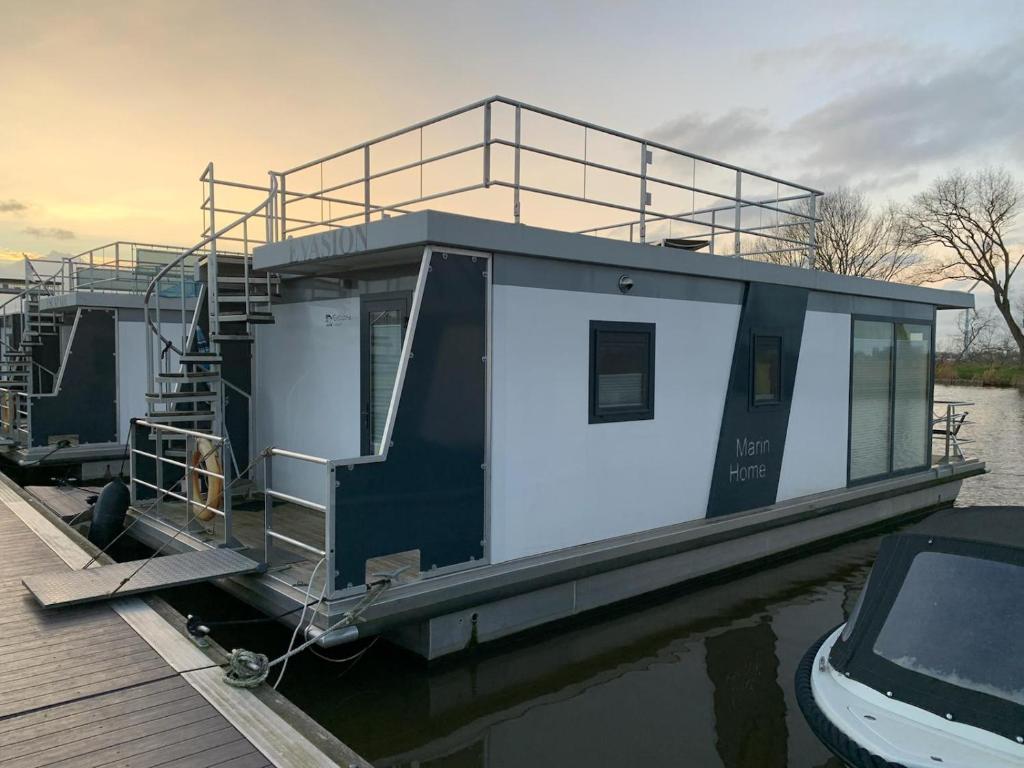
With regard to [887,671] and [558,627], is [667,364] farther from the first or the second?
[887,671]

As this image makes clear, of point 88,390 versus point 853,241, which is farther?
point 853,241

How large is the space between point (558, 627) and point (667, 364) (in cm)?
261

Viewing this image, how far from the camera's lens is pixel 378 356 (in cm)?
651

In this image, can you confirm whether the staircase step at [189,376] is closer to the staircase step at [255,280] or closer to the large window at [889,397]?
the staircase step at [255,280]

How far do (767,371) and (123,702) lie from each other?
6706mm

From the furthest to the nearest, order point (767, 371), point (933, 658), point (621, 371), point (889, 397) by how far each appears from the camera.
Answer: point (889, 397) < point (767, 371) < point (621, 371) < point (933, 658)

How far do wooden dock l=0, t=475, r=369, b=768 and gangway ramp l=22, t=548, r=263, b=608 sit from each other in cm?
10

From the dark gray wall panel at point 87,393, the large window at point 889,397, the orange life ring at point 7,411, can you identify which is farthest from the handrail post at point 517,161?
the orange life ring at point 7,411

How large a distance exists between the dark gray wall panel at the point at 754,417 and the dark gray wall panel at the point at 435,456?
315 centimetres

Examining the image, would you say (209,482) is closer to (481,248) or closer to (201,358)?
(201,358)

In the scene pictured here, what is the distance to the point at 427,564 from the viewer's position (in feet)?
17.4

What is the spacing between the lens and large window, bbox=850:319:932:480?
30.9 ft

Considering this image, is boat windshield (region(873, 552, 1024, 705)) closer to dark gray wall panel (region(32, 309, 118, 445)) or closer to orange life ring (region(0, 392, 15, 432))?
dark gray wall panel (region(32, 309, 118, 445))

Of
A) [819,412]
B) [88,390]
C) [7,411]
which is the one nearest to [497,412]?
[819,412]
